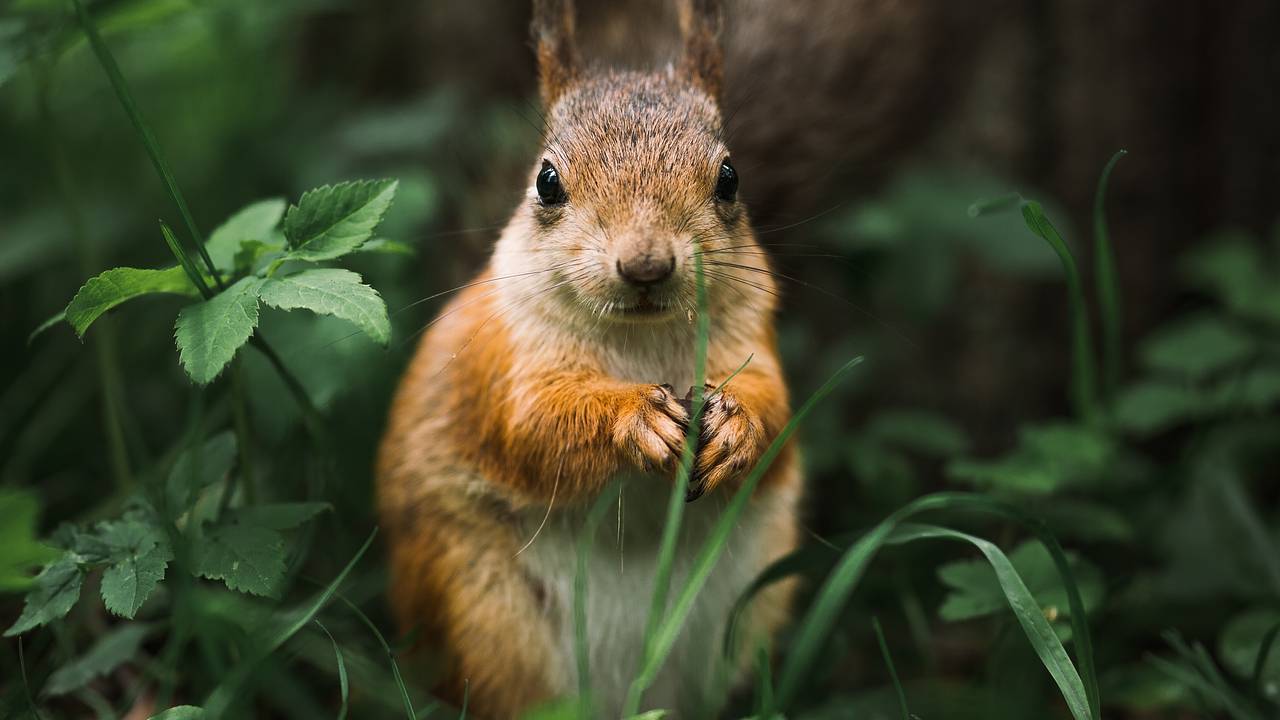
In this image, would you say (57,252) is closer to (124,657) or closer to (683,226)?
(124,657)

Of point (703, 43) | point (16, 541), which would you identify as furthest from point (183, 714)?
point (703, 43)

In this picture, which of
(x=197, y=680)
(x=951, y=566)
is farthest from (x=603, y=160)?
(x=197, y=680)

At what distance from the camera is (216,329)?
152cm

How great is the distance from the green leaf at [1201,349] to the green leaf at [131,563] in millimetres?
2342

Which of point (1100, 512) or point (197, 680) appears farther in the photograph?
point (1100, 512)

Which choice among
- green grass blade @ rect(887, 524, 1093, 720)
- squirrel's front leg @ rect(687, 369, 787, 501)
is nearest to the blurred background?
green grass blade @ rect(887, 524, 1093, 720)

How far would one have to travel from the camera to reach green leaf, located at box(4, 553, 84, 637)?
1.48 meters

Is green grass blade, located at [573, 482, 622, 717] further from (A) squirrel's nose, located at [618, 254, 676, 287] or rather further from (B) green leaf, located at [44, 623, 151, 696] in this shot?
(B) green leaf, located at [44, 623, 151, 696]

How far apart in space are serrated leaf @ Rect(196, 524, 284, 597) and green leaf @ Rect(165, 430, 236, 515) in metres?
0.08

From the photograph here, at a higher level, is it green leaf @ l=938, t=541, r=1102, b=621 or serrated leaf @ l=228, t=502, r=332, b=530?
serrated leaf @ l=228, t=502, r=332, b=530

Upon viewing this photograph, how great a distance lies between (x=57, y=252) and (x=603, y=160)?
188 cm

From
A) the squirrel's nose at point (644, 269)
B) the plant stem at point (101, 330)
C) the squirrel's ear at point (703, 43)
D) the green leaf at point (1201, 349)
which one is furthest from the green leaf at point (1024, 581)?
the plant stem at point (101, 330)

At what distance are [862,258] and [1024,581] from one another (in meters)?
1.45

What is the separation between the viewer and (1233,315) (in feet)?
9.02
